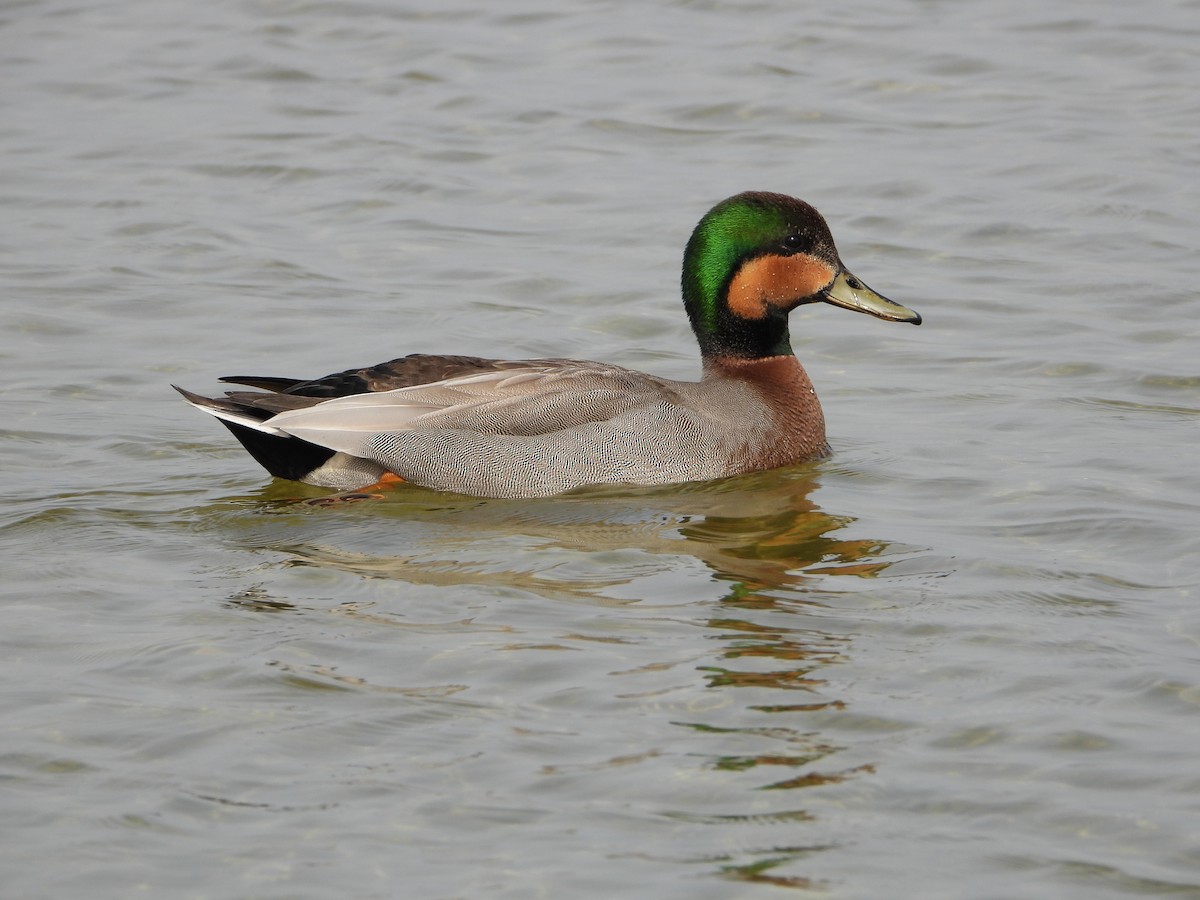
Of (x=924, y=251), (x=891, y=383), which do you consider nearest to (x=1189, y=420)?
(x=891, y=383)

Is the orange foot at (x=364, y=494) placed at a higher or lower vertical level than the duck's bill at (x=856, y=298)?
lower

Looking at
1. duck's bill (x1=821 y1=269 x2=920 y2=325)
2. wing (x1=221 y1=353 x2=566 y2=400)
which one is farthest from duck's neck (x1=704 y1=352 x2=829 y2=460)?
wing (x1=221 y1=353 x2=566 y2=400)

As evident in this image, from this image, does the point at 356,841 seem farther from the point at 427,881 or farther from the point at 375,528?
the point at 375,528

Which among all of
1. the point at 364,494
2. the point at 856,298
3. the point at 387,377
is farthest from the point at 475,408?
the point at 856,298

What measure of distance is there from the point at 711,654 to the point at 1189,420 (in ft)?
12.7

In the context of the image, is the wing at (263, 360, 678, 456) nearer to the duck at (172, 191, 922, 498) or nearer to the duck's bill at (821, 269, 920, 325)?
the duck at (172, 191, 922, 498)

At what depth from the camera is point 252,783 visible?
5.41 m

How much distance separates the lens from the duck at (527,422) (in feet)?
26.9

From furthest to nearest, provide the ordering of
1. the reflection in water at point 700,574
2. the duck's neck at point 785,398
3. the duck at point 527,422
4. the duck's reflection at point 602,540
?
the duck's neck at point 785,398
the duck at point 527,422
the duck's reflection at point 602,540
the reflection in water at point 700,574

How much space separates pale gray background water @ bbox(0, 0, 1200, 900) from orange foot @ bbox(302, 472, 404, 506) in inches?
5.5

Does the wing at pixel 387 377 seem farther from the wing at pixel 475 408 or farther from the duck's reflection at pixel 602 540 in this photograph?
the duck's reflection at pixel 602 540

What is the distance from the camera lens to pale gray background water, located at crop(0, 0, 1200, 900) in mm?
5242

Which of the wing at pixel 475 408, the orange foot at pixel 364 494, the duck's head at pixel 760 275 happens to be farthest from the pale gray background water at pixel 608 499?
the duck's head at pixel 760 275

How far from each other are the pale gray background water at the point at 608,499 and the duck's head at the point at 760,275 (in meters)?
0.74
